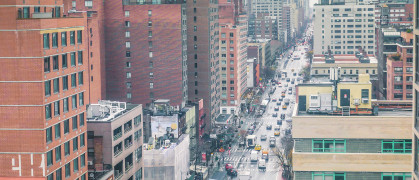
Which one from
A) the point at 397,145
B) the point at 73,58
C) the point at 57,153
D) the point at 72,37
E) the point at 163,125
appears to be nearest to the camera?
the point at 397,145

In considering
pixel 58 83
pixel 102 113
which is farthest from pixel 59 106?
pixel 102 113

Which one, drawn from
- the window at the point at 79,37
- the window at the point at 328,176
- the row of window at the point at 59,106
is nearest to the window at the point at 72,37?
the window at the point at 79,37

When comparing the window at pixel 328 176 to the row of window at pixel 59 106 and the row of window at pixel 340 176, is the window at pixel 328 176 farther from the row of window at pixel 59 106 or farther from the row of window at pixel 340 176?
the row of window at pixel 59 106

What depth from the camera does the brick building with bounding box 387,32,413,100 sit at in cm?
13750

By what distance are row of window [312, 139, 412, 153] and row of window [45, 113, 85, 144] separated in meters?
22.1

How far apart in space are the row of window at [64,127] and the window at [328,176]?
A: 22116mm

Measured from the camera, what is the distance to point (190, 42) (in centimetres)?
17088

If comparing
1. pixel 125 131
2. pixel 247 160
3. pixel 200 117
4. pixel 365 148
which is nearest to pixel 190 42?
pixel 200 117

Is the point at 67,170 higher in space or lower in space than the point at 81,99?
lower

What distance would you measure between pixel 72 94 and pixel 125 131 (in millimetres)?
19568

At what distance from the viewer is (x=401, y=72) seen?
139750 millimetres

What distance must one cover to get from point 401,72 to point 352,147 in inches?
3857

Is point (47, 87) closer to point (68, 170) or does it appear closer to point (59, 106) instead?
point (59, 106)

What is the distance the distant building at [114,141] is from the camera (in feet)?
250
